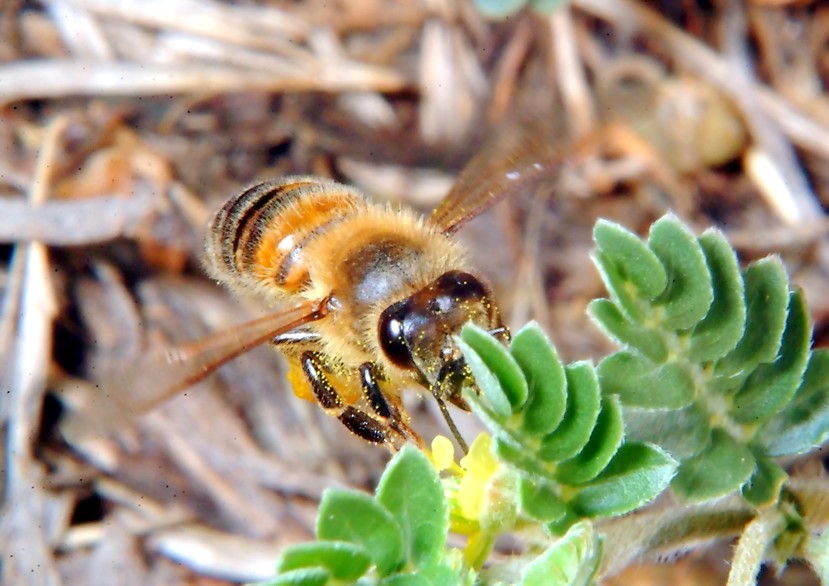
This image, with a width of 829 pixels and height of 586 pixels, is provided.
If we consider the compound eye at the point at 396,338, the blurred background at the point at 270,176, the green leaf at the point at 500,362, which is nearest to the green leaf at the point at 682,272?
the green leaf at the point at 500,362

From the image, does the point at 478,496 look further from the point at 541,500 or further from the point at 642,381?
the point at 642,381

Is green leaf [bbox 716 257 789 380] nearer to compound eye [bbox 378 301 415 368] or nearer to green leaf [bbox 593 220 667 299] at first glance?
green leaf [bbox 593 220 667 299]

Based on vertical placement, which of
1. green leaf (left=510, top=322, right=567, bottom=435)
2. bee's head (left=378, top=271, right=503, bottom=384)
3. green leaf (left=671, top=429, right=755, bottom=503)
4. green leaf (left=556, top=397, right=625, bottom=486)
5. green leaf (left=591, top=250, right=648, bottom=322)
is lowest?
green leaf (left=671, top=429, right=755, bottom=503)

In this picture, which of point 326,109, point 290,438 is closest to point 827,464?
point 290,438

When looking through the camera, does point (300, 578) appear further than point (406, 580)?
No

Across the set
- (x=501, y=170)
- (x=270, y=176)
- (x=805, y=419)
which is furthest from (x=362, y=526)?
(x=270, y=176)

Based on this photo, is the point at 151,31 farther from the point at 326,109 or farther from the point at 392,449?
the point at 392,449

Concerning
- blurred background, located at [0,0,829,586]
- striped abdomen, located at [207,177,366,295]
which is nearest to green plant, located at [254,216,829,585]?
striped abdomen, located at [207,177,366,295]

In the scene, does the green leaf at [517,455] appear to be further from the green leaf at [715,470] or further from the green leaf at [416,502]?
the green leaf at [715,470]
